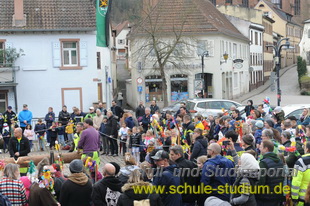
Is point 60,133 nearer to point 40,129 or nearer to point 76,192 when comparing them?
point 40,129

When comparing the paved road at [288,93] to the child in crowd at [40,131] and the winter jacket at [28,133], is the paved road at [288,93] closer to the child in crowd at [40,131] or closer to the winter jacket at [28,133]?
the child in crowd at [40,131]

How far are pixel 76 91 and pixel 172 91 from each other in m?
13.1

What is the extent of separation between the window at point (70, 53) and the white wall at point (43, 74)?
365 mm

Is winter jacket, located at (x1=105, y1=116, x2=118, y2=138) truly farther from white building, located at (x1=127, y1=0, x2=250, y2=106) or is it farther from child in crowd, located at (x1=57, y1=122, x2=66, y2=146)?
white building, located at (x1=127, y1=0, x2=250, y2=106)

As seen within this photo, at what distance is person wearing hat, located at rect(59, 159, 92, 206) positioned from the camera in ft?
25.9

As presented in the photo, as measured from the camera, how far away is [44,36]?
A: 30.4 metres

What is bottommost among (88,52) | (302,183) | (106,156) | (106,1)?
(106,156)

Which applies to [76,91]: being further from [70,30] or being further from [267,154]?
[267,154]

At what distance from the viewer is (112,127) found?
1920 cm

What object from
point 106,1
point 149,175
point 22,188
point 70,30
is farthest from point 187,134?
point 70,30

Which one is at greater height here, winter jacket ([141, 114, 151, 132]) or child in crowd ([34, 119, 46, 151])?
winter jacket ([141, 114, 151, 132])

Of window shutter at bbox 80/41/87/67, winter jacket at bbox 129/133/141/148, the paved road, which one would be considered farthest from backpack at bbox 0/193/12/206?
the paved road

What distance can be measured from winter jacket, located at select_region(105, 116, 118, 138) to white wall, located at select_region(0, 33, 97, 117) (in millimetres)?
11957

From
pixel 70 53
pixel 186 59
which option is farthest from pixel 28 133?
pixel 186 59
